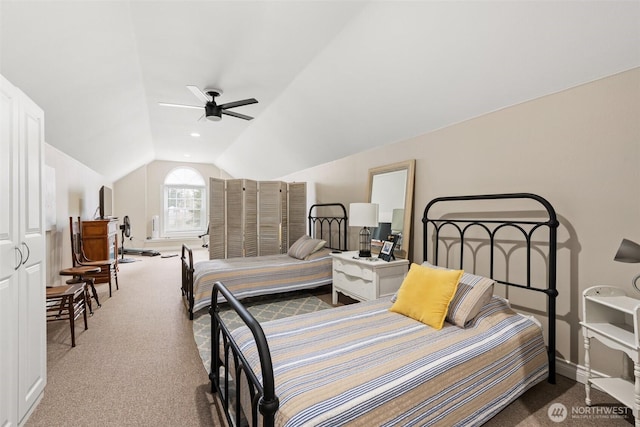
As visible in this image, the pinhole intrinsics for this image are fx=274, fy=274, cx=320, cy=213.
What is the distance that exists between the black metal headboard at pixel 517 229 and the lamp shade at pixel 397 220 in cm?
36

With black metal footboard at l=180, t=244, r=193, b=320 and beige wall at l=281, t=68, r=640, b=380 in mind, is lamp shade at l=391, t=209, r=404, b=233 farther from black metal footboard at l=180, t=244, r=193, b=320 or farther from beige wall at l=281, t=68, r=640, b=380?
Answer: black metal footboard at l=180, t=244, r=193, b=320

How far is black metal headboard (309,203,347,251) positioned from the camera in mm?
4738

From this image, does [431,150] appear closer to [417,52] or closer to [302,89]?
[417,52]

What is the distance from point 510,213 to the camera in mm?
2361

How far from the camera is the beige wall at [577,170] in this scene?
1.76 m

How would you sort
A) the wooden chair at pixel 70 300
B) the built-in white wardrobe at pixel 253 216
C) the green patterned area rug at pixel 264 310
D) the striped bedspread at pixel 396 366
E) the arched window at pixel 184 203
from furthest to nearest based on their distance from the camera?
the arched window at pixel 184 203
the built-in white wardrobe at pixel 253 216
the green patterned area rug at pixel 264 310
the wooden chair at pixel 70 300
the striped bedspread at pixel 396 366

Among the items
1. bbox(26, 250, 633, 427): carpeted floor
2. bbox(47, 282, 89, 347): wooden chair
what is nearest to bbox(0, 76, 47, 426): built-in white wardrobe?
bbox(26, 250, 633, 427): carpeted floor

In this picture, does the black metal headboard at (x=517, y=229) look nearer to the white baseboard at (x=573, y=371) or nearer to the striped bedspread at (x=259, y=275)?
the white baseboard at (x=573, y=371)

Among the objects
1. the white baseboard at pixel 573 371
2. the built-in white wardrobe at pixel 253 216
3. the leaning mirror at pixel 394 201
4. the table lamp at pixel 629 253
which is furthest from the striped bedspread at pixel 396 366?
the built-in white wardrobe at pixel 253 216

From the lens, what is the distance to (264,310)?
3.52m

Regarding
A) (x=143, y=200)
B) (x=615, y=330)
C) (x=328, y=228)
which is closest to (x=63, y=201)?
(x=143, y=200)

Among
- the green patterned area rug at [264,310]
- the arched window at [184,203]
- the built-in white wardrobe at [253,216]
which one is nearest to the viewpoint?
the green patterned area rug at [264,310]

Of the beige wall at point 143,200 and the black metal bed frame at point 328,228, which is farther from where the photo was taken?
the beige wall at point 143,200

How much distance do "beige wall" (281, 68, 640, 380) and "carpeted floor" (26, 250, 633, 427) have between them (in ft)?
1.47
